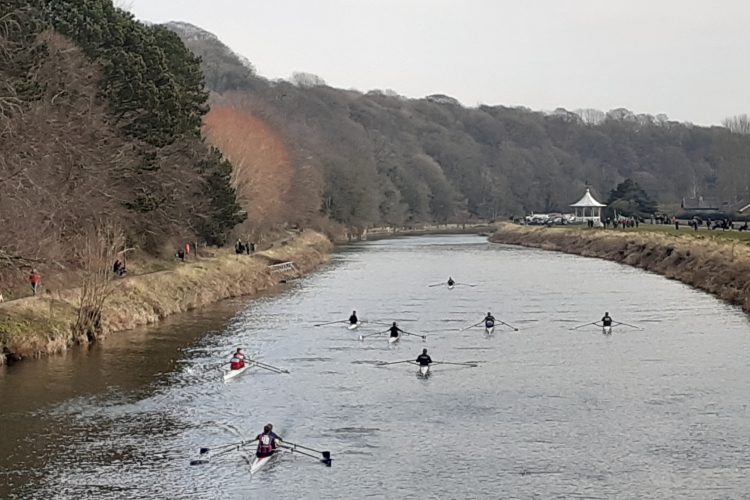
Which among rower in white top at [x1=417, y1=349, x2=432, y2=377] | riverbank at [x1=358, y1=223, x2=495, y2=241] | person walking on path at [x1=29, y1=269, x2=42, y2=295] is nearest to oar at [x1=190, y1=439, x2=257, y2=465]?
rower in white top at [x1=417, y1=349, x2=432, y2=377]

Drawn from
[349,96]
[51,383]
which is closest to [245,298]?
[51,383]

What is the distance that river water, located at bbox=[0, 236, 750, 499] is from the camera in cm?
1875

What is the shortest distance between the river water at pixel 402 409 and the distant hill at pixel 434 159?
6967 cm

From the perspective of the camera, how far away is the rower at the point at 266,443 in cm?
2022

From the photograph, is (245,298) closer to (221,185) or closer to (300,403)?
(221,185)

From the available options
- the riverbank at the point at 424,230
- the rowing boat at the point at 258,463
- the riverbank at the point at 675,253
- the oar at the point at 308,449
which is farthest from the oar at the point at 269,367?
the riverbank at the point at 424,230

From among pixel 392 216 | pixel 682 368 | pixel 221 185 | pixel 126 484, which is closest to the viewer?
pixel 126 484

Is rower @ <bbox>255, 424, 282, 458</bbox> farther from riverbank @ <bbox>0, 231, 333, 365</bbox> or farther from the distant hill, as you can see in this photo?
the distant hill

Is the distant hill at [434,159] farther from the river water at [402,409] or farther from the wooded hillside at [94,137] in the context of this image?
the river water at [402,409]

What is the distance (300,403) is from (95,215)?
57.3ft

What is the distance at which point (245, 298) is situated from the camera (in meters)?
49.9

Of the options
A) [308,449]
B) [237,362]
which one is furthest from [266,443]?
[237,362]

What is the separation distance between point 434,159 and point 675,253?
116 m

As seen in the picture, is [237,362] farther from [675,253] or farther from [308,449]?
[675,253]
